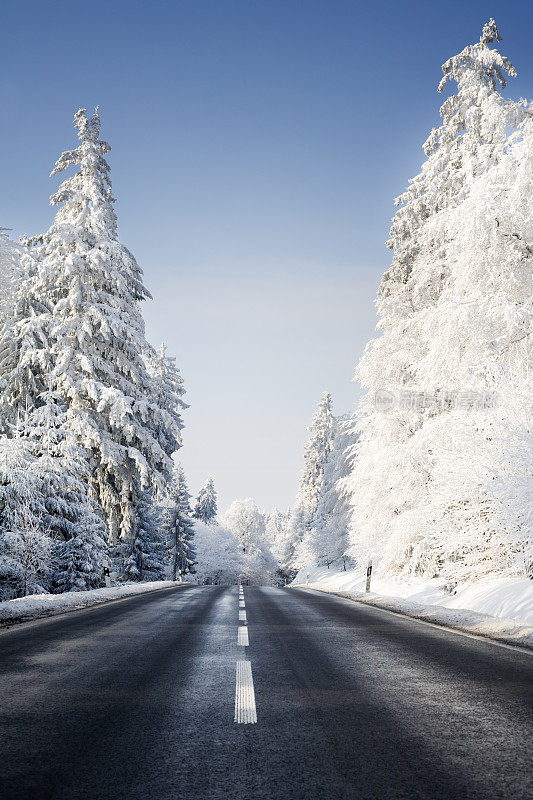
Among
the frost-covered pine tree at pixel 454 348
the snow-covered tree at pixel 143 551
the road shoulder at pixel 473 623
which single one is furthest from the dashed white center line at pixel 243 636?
the snow-covered tree at pixel 143 551

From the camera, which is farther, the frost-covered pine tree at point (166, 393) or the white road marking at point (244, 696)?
the frost-covered pine tree at point (166, 393)

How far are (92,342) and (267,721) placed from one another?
2126 centimetres

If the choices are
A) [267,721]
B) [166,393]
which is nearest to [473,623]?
[267,721]

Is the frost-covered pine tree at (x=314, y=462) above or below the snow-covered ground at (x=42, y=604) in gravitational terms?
above

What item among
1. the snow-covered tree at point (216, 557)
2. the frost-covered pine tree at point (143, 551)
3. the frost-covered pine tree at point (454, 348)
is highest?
the frost-covered pine tree at point (454, 348)

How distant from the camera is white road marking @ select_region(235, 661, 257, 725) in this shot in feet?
13.1

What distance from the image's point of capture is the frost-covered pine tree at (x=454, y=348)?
13.4 m

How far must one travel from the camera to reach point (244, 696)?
4.58 metres

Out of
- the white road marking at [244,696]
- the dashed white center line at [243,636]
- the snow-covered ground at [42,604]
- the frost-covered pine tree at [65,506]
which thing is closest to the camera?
the white road marking at [244,696]

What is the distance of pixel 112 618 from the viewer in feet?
34.3

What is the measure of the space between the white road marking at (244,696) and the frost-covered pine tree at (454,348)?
6452mm

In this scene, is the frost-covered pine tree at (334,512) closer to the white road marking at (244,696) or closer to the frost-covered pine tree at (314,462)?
the frost-covered pine tree at (314,462)

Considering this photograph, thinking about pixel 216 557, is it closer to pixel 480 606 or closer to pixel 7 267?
pixel 7 267

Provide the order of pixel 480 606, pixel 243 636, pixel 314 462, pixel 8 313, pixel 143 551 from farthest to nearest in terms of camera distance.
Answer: pixel 314 462 < pixel 143 551 < pixel 8 313 < pixel 480 606 < pixel 243 636
